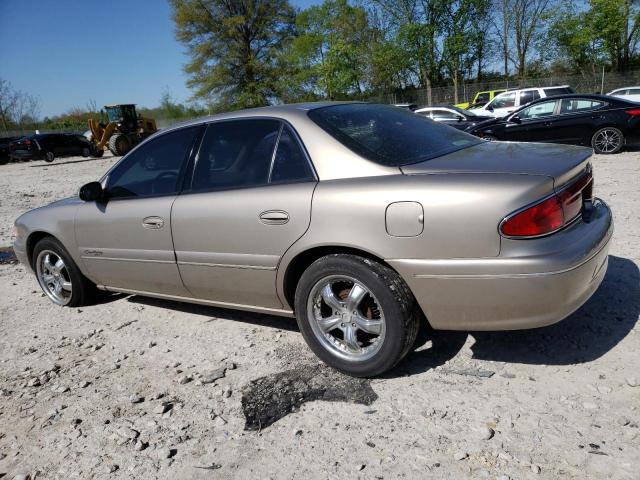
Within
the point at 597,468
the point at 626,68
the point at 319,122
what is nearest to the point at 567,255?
the point at 597,468

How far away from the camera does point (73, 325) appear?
4.20 metres

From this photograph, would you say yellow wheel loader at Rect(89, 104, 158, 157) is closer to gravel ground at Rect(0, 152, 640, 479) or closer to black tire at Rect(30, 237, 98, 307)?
black tire at Rect(30, 237, 98, 307)

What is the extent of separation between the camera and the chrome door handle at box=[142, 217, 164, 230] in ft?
11.6

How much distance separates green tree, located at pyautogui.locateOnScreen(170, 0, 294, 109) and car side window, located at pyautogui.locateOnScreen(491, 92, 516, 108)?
3008cm

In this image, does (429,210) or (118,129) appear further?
(118,129)

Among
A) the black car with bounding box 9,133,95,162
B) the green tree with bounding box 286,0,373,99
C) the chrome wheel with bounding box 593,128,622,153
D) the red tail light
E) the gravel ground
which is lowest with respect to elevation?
the gravel ground

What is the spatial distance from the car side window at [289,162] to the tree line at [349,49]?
1676 inches

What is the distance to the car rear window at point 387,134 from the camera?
9.39 ft

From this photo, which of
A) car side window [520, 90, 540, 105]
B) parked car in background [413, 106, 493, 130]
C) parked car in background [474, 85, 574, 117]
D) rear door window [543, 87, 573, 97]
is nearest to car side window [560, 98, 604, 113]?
parked car in background [413, 106, 493, 130]

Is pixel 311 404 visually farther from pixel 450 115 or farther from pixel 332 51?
pixel 332 51

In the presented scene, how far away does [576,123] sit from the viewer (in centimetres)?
1120

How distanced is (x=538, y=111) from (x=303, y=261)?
10756 mm

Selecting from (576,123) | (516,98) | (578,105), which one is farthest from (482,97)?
(576,123)

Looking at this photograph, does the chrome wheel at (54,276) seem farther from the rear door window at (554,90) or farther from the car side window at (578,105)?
the rear door window at (554,90)
